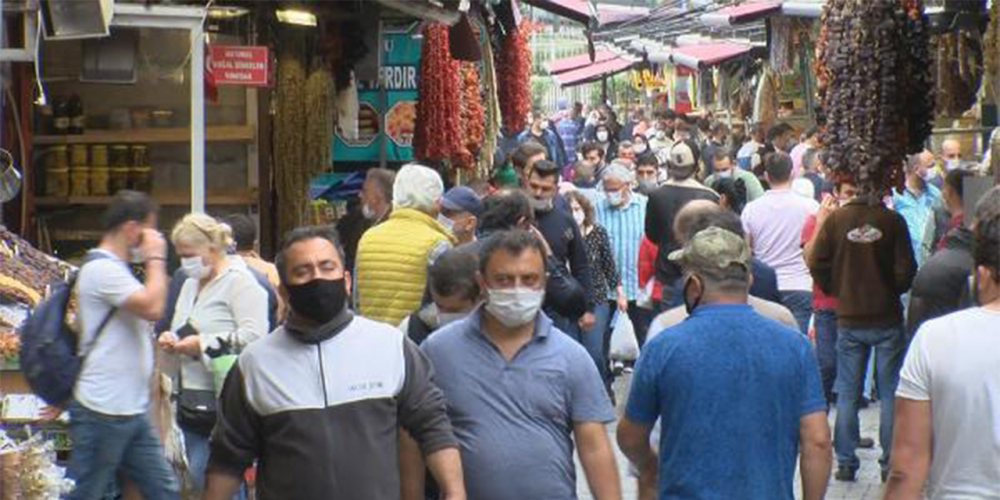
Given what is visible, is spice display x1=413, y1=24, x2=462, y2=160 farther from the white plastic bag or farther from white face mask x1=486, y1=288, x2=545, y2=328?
white face mask x1=486, y1=288, x2=545, y2=328

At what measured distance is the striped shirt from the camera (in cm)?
1645

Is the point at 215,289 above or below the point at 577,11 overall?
below

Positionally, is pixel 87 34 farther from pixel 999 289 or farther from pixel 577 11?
pixel 577 11

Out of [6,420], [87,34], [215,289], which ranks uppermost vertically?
[87,34]

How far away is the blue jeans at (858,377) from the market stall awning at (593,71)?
32.2 meters

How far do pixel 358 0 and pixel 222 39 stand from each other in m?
1.46

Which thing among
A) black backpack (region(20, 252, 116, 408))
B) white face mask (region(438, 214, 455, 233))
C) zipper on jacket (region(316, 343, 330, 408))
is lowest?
black backpack (region(20, 252, 116, 408))

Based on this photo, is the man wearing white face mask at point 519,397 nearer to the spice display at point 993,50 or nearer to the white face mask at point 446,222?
the white face mask at point 446,222

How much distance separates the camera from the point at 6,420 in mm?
10109

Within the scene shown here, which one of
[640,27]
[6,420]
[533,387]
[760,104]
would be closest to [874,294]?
[6,420]

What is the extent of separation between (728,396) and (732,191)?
1153 centimetres

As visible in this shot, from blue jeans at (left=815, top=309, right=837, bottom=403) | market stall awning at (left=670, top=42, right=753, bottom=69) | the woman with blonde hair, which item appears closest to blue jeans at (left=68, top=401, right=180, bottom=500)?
the woman with blonde hair

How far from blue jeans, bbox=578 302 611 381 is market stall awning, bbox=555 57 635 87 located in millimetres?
29376

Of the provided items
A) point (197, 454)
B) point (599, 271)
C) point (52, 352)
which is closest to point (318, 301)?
point (52, 352)
